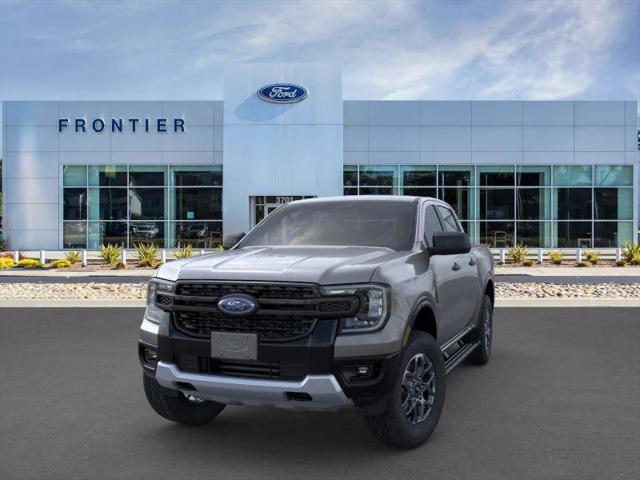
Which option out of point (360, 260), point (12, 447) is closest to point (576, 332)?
point (360, 260)

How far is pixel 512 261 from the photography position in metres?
23.5

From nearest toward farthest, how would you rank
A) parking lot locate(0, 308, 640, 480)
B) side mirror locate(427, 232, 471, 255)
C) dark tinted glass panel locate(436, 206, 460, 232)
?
parking lot locate(0, 308, 640, 480), side mirror locate(427, 232, 471, 255), dark tinted glass panel locate(436, 206, 460, 232)

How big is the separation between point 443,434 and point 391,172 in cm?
2544

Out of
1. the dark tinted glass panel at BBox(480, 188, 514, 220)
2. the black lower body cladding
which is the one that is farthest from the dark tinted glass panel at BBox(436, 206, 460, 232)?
the dark tinted glass panel at BBox(480, 188, 514, 220)

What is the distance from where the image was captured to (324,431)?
473 centimetres

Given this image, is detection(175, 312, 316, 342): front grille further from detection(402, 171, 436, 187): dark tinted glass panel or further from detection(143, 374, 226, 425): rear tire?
detection(402, 171, 436, 187): dark tinted glass panel

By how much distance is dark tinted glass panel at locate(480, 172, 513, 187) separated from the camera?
97.0ft

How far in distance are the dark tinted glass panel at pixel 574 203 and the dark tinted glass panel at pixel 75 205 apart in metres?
22.9

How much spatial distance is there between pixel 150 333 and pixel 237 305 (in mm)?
771

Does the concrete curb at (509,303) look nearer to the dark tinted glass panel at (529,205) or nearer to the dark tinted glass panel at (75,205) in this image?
the dark tinted glass panel at (529,205)

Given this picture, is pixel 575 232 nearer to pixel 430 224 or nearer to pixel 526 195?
pixel 526 195

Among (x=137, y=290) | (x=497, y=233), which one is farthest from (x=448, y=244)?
(x=497, y=233)

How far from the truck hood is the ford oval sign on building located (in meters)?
24.1

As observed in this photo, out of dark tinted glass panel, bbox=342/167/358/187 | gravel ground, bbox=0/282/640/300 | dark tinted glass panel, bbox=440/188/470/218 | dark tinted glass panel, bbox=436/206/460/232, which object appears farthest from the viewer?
dark tinted glass panel, bbox=440/188/470/218
